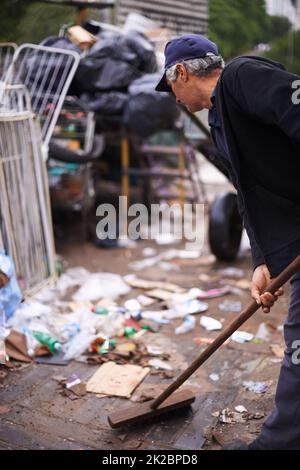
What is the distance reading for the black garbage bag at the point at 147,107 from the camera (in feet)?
20.5

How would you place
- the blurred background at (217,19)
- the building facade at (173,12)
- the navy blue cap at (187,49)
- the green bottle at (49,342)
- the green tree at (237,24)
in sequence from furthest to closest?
the building facade at (173,12) → the green tree at (237,24) → the blurred background at (217,19) → the green bottle at (49,342) → the navy blue cap at (187,49)

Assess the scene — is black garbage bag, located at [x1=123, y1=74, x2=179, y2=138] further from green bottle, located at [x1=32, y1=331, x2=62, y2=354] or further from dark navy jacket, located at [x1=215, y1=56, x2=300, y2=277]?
dark navy jacket, located at [x1=215, y1=56, x2=300, y2=277]

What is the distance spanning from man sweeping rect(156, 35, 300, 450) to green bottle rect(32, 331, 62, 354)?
1673 millimetres

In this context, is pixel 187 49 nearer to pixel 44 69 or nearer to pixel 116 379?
pixel 116 379

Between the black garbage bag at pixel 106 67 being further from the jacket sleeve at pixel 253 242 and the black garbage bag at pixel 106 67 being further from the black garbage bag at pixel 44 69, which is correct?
the jacket sleeve at pixel 253 242

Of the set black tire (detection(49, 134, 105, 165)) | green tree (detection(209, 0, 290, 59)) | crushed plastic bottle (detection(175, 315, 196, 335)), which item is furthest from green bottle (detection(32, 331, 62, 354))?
green tree (detection(209, 0, 290, 59))

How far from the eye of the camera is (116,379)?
3.41 m

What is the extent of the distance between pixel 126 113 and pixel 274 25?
361 centimetres

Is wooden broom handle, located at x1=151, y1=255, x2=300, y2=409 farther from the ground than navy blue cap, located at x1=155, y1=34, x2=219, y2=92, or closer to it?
closer to it

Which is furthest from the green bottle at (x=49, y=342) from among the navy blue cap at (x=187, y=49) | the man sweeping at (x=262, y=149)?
the navy blue cap at (x=187, y=49)

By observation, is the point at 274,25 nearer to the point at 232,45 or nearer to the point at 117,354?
the point at 232,45

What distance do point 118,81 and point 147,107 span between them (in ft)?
1.80

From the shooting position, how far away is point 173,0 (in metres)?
9.02

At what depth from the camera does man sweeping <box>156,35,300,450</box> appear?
6.52 ft
